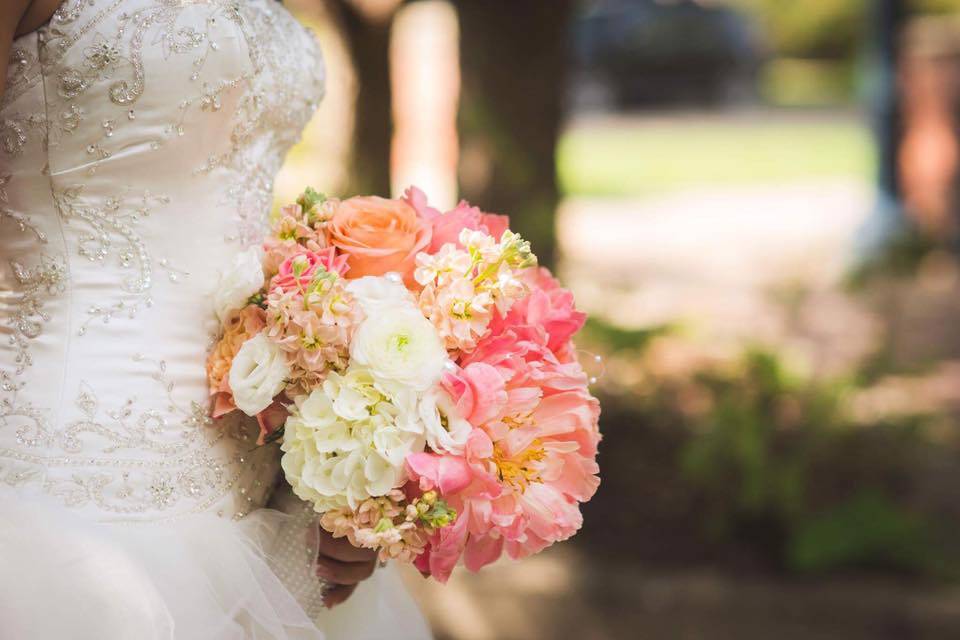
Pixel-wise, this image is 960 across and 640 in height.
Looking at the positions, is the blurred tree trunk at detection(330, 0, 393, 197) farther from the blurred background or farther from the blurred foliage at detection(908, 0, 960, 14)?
the blurred foliage at detection(908, 0, 960, 14)

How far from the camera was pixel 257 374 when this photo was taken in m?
1.69

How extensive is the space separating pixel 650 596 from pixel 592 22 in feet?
68.0

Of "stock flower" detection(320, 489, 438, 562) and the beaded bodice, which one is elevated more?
the beaded bodice

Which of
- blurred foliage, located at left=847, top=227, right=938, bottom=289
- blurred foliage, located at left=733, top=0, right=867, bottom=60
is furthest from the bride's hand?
blurred foliage, located at left=733, top=0, right=867, bottom=60

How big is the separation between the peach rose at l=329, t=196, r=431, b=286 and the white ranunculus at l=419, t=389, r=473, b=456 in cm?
24

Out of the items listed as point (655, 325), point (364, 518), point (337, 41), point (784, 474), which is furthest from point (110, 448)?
point (337, 41)

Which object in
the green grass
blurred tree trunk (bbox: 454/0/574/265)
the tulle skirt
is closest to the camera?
the tulle skirt

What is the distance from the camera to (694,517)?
448 centimetres

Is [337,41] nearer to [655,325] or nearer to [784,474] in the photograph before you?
[655,325]

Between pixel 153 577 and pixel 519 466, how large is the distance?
0.57 meters

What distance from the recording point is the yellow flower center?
1694 millimetres

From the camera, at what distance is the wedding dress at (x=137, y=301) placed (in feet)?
5.55

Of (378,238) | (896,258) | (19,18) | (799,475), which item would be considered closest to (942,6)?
(896,258)

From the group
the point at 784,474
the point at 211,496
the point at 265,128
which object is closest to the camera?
the point at 211,496
